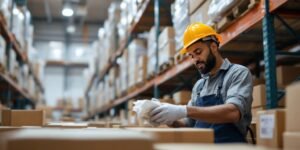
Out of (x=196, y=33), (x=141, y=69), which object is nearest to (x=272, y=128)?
(x=196, y=33)

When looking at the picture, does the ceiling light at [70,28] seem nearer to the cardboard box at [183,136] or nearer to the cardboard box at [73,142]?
the cardboard box at [183,136]

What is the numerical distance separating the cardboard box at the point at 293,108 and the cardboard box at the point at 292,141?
0.03 m

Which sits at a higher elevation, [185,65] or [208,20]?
[208,20]

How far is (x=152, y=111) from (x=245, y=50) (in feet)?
7.16

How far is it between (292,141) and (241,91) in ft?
3.93

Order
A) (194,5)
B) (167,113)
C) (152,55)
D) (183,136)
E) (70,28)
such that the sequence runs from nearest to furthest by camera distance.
Answer: (183,136) → (167,113) → (194,5) → (152,55) → (70,28)

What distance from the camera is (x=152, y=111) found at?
3289mm

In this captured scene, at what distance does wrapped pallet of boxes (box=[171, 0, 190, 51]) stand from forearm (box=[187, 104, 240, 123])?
7.84 ft

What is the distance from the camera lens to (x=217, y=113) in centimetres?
314

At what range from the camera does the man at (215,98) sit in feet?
10.4

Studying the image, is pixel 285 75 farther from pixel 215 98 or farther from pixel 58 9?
pixel 58 9

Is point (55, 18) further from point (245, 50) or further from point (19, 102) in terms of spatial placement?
point (245, 50)

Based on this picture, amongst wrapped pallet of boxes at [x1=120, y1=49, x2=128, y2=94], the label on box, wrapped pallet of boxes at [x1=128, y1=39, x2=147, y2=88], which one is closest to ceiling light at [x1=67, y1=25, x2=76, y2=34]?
wrapped pallet of boxes at [x1=120, y1=49, x2=128, y2=94]

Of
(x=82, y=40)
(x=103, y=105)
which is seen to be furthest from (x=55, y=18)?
(x=103, y=105)
